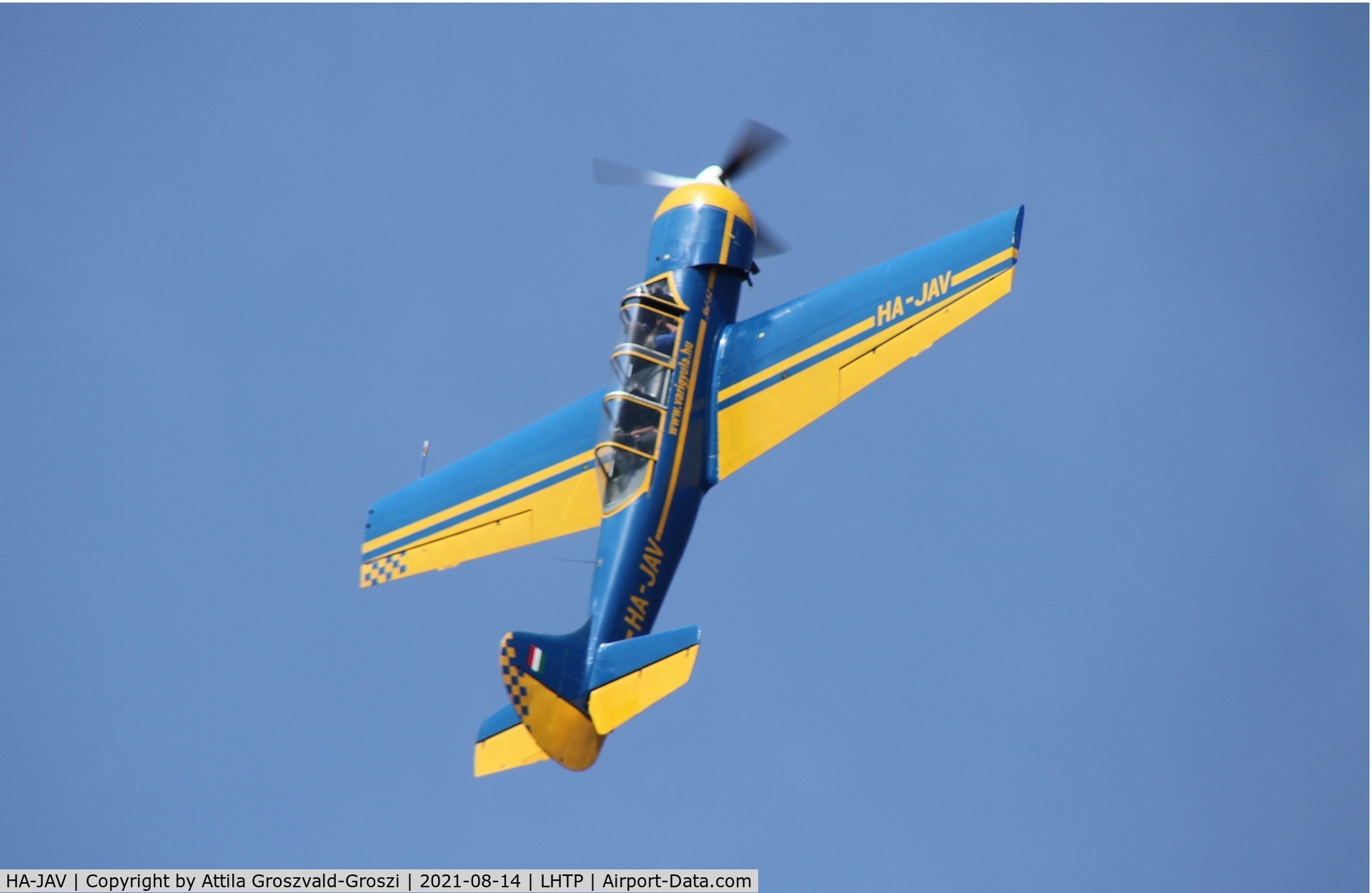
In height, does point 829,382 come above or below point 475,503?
above

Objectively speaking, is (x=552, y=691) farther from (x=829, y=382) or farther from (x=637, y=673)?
(x=829, y=382)

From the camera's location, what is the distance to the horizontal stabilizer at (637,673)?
18266 millimetres

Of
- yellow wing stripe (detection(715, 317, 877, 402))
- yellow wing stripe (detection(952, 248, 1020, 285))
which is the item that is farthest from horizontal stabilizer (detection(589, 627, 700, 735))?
yellow wing stripe (detection(952, 248, 1020, 285))

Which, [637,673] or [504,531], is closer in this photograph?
[637,673]

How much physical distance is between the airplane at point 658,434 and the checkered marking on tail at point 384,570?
2cm

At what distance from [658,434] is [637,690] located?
3702 millimetres

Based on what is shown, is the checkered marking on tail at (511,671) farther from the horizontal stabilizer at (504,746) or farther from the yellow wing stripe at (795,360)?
the yellow wing stripe at (795,360)

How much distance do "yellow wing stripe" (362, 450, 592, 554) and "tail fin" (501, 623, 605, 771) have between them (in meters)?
4.26

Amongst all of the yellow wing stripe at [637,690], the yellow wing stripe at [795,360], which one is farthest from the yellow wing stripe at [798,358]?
the yellow wing stripe at [637,690]

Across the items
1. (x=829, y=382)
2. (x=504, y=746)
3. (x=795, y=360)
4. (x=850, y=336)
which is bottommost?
(x=504, y=746)

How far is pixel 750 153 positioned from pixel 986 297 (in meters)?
4.35

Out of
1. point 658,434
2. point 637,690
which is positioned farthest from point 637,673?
point 658,434

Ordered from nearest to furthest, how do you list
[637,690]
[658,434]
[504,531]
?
[637,690] → [658,434] → [504,531]

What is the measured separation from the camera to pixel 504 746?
19.8m
